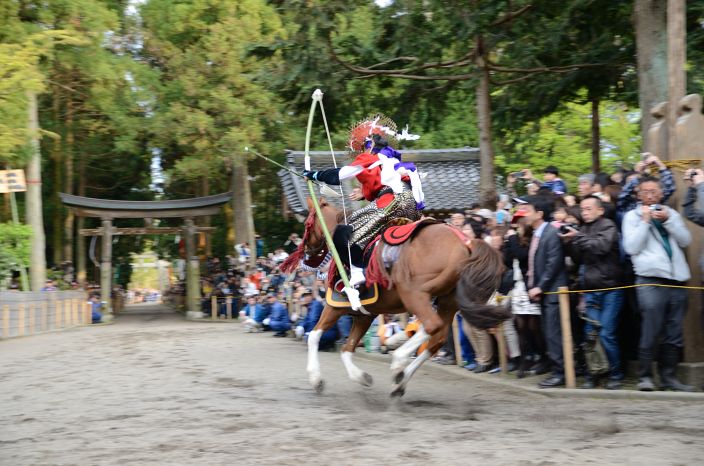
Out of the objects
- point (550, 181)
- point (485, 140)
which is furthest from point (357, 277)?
point (485, 140)

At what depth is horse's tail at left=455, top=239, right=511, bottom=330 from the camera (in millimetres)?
8164

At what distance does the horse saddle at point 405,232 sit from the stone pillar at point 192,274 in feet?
81.2

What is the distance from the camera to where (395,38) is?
642 inches

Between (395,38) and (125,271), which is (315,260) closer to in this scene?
(395,38)

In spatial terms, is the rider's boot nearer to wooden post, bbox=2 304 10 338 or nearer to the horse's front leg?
the horse's front leg

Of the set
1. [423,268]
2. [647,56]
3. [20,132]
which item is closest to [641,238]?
[423,268]

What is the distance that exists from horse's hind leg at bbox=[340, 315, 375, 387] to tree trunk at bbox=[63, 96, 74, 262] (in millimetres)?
26665

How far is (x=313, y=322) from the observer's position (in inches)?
630

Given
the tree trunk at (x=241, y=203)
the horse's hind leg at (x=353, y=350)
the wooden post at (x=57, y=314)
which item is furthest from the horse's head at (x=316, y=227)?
the tree trunk at (x=241, y=203)

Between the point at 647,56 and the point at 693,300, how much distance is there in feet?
14.7

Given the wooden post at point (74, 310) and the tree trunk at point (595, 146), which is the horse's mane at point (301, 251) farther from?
the wooden post at point (74, 310)

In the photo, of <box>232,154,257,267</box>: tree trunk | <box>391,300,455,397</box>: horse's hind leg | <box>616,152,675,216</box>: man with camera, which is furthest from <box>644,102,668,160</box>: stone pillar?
<box>232,154,257,267</box>: tree trunk

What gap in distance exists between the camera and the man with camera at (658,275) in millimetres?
8430

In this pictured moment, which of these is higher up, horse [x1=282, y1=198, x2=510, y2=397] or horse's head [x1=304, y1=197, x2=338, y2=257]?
horse's head [x1=304, y1=197, x2=338, y2=257]
